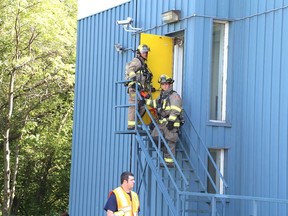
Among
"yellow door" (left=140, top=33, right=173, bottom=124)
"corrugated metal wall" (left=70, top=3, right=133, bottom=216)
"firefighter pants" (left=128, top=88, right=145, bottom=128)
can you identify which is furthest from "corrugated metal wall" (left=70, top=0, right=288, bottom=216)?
"firefighter pants" (left=128, top=88, right=145, bottom=128)

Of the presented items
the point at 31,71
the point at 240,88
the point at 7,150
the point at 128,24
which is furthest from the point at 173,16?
the point at 7,150

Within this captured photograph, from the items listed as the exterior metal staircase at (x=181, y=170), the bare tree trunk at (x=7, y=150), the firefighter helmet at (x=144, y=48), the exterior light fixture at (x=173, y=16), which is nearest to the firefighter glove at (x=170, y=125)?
the exterior metal staircase at (x=181, y=170)

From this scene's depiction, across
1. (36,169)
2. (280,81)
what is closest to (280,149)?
(280,81)

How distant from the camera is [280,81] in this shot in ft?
42.3

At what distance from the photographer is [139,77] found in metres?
14.3

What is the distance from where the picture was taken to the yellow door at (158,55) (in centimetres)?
1463

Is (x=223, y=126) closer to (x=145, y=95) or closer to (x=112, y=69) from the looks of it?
(x=145, y=95)

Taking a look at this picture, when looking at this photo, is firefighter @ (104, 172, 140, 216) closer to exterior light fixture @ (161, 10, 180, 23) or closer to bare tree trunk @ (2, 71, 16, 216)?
exterior light fixture @ (161, 10, 180, 23)

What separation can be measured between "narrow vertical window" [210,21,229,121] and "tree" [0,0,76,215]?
12.9m

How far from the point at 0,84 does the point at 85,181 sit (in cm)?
1102

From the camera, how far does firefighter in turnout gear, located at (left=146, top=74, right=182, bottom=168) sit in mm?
13258

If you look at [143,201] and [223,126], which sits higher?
[223,126]

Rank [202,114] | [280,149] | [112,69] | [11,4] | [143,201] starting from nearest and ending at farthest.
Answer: [280,149]
[202,114]
[143,201]
[112,69]
[11,4]

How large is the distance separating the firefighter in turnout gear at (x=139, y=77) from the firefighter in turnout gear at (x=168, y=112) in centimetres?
50
